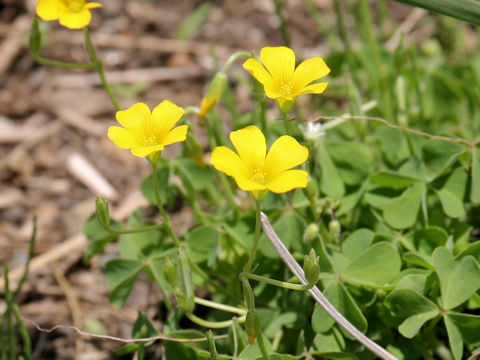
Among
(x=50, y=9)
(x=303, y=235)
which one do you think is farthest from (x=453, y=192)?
(x=50, y=9)

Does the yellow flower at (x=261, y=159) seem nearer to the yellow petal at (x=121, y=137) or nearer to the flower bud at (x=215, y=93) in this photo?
the yellow petal at (x=121, y=137)

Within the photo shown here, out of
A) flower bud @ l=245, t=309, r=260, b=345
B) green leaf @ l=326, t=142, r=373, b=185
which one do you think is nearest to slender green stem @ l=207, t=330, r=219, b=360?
flower bud @ l=245, t=309, r=260, b=345

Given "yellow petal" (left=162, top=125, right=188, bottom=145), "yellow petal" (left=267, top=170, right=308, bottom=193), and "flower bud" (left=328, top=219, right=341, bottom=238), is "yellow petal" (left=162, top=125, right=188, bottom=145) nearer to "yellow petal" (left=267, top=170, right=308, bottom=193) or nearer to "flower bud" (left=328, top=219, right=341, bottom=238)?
"yellow petal" (left=267, top=170, right=308, bottom=193)

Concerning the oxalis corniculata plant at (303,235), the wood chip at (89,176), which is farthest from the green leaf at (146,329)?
the wood chip at (89,176)

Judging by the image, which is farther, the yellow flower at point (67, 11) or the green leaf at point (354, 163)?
the green leaf at point (354, 163)

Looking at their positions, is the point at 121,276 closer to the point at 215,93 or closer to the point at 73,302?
the point at 73,302

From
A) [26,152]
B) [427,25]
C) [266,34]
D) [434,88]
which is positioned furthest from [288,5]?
[26,152]
